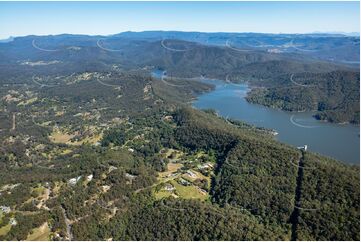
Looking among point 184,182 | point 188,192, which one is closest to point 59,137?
point 184,182

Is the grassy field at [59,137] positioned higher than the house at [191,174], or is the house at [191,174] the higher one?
the house at [191,174]

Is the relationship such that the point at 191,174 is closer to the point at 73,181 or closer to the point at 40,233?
the point at 73,181

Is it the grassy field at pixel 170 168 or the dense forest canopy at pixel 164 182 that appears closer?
the dense forest canopy at pixel 164 182

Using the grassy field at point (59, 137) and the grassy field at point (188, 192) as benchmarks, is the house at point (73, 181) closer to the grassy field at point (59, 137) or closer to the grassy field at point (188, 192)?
the grassy field at point (188, 192)

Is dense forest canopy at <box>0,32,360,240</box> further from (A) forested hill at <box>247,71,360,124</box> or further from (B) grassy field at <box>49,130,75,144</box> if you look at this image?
(A) forested hill at <box>247,71,360,124</box>

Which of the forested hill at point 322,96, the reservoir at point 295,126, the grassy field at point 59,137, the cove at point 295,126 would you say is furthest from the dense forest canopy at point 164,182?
the reservoir at point 295,126

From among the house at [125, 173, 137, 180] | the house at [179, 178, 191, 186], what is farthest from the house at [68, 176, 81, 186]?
the house at [179, 178, 191, 186]

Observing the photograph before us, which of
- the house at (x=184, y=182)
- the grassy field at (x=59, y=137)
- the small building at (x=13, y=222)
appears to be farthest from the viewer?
the grassy field at (x=59, y=137)

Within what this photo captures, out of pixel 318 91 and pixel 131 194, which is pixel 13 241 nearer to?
pixel 131 194

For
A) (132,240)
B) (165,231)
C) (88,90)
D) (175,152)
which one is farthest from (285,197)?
(88,90)
